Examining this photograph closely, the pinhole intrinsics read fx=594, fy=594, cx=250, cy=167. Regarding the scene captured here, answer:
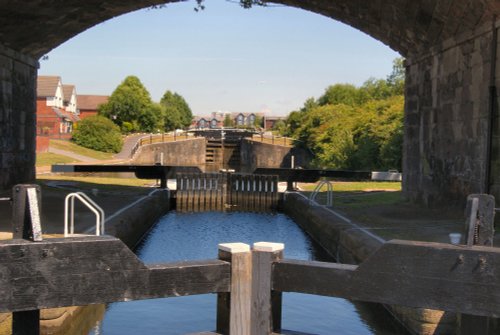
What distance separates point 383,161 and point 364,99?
120 feet

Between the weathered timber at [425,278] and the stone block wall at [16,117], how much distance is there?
11.7m

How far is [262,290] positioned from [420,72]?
429 inches

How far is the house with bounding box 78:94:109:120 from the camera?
9400 centimetres

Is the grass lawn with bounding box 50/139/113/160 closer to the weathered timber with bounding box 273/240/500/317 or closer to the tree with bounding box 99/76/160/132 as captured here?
the tree with bounding box 99/76/160/132

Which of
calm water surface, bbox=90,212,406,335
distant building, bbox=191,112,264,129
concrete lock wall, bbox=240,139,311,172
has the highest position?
distant building, bbox=191,112,264,129

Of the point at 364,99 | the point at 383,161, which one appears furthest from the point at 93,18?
the point at 364,99

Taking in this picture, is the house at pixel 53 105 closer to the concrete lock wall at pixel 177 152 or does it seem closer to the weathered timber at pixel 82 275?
the concrete lock wall at pixel 177 152

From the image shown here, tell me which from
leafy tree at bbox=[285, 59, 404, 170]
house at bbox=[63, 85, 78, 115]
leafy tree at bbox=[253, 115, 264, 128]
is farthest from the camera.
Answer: leafy tree at bbox=[253, 115, 264, 128]

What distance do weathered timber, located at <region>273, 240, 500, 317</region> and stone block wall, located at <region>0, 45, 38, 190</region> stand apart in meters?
11.7

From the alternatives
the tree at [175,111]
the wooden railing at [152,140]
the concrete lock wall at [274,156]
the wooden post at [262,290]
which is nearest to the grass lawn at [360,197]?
the wooden post at [262,290]

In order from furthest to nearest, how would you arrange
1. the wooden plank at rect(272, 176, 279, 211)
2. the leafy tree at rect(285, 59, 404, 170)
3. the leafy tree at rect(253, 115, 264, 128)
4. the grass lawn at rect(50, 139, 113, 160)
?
the leafy tree at rect(253, 115, 264, 128) → the grass lawn at rect(50, 139, 113, 160) → the leafy tree at rect(285, 59, 404, 170) → the wooden plank at rect(272, 176, 279, 211)

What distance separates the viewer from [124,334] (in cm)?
641

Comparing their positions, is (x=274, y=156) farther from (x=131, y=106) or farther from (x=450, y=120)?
(x=450, y=120)

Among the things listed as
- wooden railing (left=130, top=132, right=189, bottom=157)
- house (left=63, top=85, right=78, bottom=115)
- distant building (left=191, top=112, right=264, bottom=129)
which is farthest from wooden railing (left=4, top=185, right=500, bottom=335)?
distant building (left=191, top=112, right=264, bottom=129)
